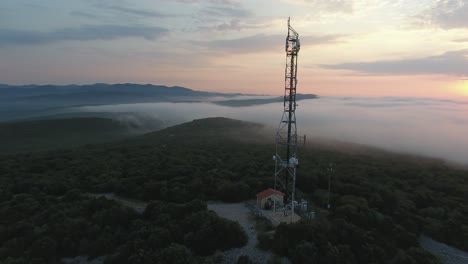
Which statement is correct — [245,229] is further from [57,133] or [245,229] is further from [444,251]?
[57,133]

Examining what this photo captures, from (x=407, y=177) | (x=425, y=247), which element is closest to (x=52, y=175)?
(x=425, y=247)

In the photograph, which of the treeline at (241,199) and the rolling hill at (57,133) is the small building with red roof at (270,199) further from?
the rolling hill at (57,133)

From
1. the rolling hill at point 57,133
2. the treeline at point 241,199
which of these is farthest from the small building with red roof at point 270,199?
the rolling hill at point 57,133

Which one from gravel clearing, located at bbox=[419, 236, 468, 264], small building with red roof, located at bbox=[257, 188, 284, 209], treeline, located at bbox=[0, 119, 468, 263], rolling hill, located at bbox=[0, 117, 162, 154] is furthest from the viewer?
rolling hill, located at bbox=[0, 117, 162, 154]

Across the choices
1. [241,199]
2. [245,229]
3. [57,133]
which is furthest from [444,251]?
[57,133]

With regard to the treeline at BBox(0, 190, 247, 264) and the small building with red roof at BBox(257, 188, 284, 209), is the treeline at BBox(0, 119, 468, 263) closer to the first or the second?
the treeline at BBox(0, 190, 247, 264)

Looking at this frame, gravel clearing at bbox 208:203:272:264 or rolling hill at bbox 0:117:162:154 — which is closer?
gravel clearing at bbox 208:203:272:264

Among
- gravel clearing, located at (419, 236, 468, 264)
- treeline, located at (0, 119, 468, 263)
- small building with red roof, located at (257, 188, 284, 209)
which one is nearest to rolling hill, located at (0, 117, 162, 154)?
treeline, located at (0, 119, 468, 263)
